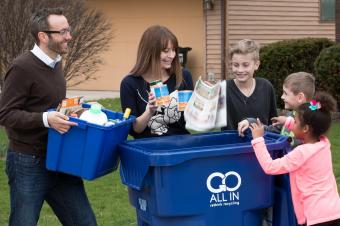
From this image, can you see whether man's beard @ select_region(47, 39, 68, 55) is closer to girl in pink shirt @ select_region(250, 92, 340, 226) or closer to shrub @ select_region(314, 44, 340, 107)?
girl in pink shirt @ select_region(250, 92, 340, 226)

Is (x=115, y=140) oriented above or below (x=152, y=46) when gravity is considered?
below

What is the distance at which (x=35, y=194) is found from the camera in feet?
12.7

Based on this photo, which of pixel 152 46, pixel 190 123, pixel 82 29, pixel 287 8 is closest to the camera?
pixel 190 123

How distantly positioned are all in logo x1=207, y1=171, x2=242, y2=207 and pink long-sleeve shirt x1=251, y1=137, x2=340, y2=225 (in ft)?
0.83

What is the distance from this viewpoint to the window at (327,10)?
1775 cm

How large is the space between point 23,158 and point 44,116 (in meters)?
0.35

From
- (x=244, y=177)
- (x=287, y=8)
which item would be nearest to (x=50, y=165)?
(x=244, y=177)

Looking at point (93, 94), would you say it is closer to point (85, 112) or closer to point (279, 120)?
point (279, 120)

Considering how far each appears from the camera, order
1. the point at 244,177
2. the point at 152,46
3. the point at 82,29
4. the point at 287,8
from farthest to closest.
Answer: the point at 287,8 < the point at 82,29 < the point at 152,46 < the point at 244,177

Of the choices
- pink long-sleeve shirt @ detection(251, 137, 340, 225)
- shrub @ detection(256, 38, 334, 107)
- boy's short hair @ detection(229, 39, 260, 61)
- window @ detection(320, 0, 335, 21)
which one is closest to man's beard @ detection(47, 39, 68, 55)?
boy's short hair @ detection(229, 39, 260, 61)

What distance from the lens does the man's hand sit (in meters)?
3.58

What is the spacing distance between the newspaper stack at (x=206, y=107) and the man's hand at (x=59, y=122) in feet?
2.27

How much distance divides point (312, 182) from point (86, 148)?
1.25 meters

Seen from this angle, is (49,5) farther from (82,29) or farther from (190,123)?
(190,123)
